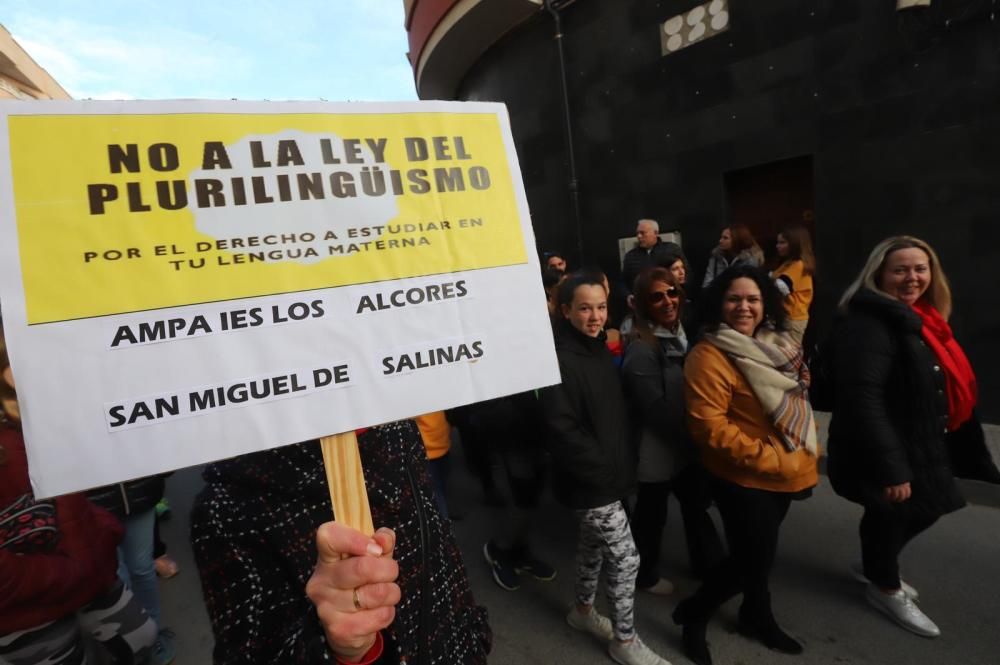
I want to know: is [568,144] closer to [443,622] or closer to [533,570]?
[533,570]

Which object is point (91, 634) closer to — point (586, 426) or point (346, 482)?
point (346, 482)

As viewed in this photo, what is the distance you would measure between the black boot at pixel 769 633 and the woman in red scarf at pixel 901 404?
574 millimetres

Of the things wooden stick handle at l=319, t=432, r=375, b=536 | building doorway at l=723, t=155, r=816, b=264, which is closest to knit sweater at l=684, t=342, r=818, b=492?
wooden stick handle at l=319, t=432, r=375, b=536

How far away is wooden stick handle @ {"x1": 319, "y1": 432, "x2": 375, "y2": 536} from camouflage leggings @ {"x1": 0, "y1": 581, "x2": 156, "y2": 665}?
1.68 metres

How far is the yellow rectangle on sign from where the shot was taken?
864 mm

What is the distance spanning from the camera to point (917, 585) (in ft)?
9.34

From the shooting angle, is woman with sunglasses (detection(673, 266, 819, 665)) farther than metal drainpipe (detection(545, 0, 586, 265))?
No

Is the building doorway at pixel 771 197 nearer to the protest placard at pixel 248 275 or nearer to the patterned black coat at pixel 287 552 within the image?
the protest placard at pixel 248 275

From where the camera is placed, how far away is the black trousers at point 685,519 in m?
2.94

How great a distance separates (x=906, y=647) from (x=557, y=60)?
7100 millimetres

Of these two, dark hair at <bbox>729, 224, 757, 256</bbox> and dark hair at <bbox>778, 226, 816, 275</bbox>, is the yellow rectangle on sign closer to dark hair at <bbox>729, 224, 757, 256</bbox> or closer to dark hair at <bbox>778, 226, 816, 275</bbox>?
dark hair at <bbox>778, 226, 816, 275</bbox>

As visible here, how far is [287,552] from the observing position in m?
1.03

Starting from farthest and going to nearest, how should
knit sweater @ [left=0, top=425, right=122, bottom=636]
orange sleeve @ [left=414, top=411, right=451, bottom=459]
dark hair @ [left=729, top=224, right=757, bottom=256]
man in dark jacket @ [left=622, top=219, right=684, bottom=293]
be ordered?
man in dark jacket @ [left=622, top=219, right=684, bottom=293] → dark hair @ [left=729, top=224, right=757, bottom=256] → orange sleeve @ [left=414, top=411, right=451, bottom=459] → knit sweater @ [left=0, top=425, right=122, bottom=636]

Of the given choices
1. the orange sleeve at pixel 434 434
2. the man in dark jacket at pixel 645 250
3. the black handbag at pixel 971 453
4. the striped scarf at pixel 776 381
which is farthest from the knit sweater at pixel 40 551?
the man in dark jacket at pixel 645 250
